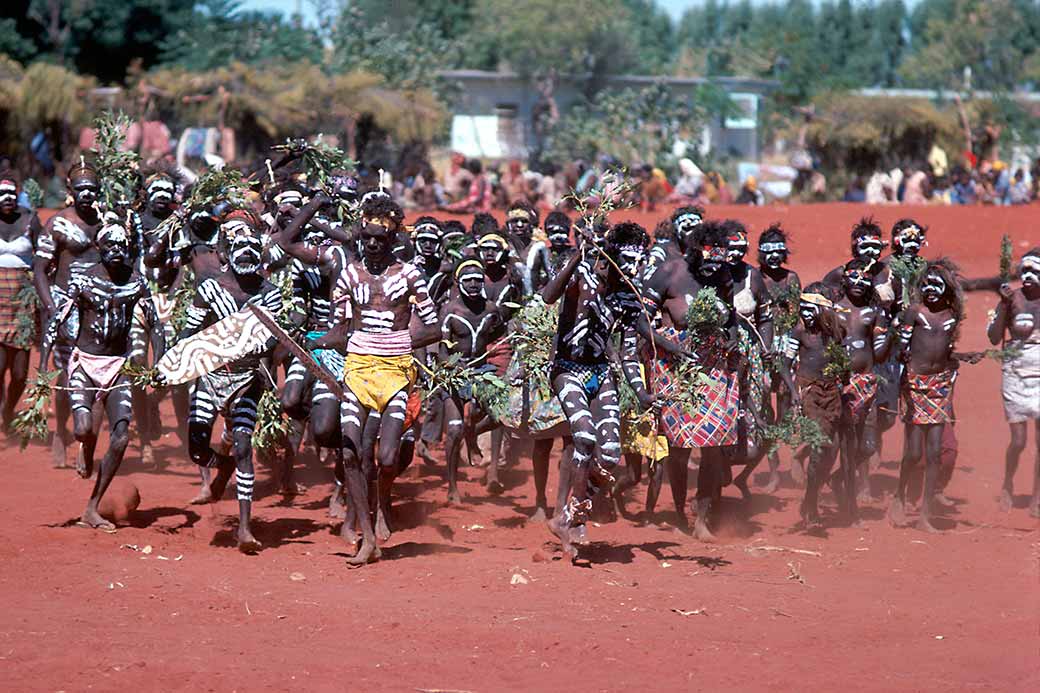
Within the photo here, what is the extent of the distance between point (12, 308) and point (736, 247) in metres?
6.62

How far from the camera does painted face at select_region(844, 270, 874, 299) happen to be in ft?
36.7

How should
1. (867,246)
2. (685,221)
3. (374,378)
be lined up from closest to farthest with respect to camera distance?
(374,378) → (867,246) → (685,221)

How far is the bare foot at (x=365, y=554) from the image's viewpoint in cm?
938

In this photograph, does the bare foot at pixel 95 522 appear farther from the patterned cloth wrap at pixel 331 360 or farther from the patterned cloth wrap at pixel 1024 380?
the patterned cloth wrap at pixel 1024 380

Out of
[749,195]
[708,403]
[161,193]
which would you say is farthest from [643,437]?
[749,195]

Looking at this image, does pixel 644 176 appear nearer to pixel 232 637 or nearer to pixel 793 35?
pixel 793 35

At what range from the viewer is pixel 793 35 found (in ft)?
159

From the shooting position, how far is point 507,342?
10828mm

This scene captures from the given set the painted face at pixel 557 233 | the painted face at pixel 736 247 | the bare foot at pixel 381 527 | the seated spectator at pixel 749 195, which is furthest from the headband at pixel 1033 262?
the seated spectator at pixel 749 195

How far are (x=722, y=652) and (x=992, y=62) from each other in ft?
176

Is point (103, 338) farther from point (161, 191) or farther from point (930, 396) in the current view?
point (930, 396)

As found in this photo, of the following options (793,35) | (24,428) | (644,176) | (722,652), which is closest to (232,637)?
(722,652)

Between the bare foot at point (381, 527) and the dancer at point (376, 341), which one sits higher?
the dancer at point (376, 341)

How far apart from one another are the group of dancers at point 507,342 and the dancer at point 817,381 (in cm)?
2
